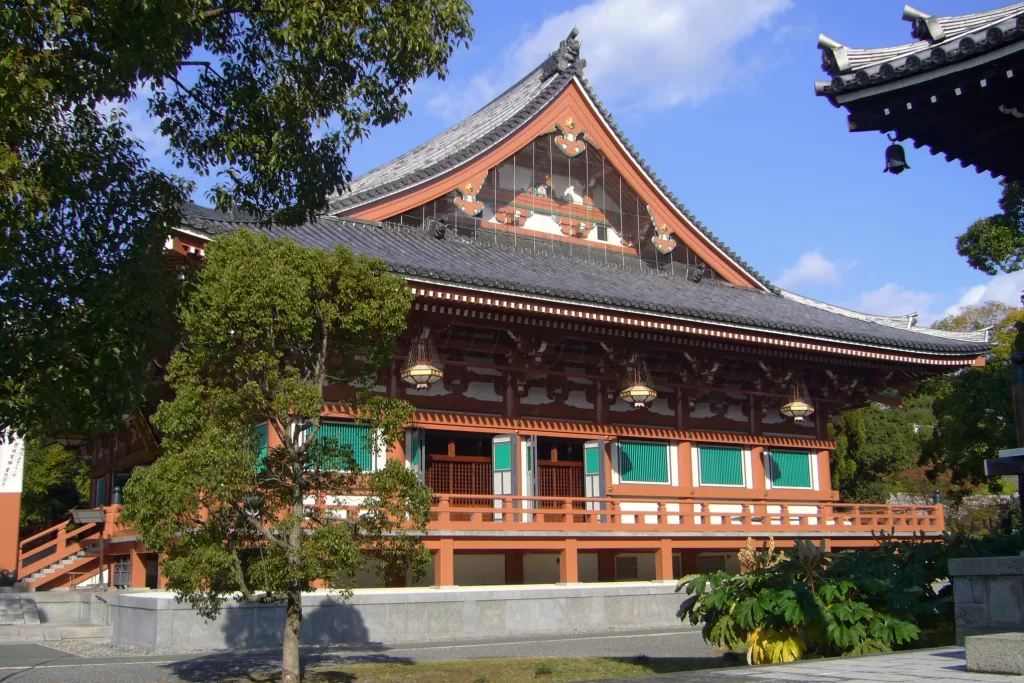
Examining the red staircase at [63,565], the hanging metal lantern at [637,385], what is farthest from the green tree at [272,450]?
the red staircase at [63,565]

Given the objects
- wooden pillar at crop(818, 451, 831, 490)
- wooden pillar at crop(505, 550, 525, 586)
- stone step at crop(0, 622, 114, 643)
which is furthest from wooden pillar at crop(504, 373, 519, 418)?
wooden pillar at crop(818, 451, 831, 490)

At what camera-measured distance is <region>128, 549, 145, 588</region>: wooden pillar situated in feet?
66.7

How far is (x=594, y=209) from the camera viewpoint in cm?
2612

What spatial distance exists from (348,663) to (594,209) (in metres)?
15.4

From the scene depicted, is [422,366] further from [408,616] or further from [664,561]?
[664,561]

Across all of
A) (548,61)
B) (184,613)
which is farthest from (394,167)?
(184,613)

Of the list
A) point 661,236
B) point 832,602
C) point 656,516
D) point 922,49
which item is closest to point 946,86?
point 922,49

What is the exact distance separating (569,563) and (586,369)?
15.1 feet

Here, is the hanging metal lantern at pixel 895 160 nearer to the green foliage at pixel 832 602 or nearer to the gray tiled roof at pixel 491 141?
the green foliage at pixel 832 602

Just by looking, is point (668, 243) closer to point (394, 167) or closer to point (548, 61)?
point (548, 61)

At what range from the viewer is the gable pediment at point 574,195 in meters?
24.1

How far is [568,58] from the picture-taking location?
26.4 metres

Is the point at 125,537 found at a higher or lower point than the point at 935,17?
lower

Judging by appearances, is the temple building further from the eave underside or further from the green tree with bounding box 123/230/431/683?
the green tree with bounding box 123/230/431/683
